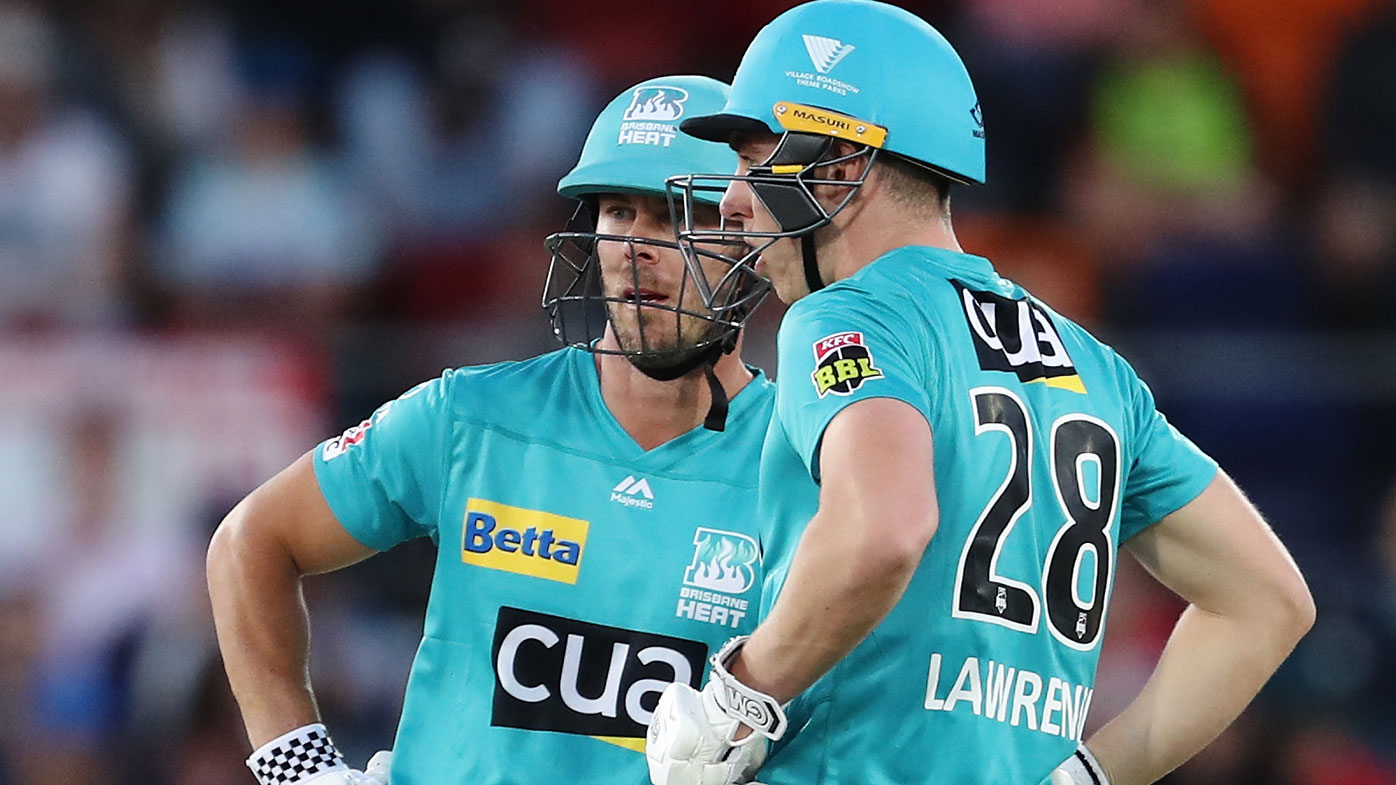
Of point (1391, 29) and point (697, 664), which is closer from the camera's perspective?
point (697, 664)

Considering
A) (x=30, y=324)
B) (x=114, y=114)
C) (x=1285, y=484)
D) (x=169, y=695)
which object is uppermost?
(x=114, y=114)

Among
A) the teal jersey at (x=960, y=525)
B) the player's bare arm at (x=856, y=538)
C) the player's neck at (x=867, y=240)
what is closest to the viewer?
the player's bare arm at (x=856, y=538)

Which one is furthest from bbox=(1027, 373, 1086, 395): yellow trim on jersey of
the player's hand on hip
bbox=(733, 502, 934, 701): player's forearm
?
the player's hand on hip

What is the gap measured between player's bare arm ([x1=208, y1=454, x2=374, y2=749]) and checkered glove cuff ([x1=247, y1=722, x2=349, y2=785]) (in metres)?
0.03

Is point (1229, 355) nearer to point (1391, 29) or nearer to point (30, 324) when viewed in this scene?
point (1391, 29)

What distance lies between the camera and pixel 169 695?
6.88 meters

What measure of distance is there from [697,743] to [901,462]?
532 mm

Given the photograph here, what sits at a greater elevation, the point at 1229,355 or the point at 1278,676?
the point at 1229,355

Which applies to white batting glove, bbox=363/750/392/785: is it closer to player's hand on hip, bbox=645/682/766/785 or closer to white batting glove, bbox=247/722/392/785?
white batting glove, bbox=247/722/392/785

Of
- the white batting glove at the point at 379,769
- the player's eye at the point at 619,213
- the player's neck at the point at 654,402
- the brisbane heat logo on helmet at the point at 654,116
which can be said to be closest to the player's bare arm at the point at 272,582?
the white batting glove at the point at 379,769

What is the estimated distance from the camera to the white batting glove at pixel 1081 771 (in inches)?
127

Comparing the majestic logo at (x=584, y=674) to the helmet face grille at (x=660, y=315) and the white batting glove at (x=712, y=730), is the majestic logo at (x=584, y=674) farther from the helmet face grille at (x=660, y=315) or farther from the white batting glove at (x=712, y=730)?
the white batting glove at (x=712, y=730)

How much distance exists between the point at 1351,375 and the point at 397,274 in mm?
3860

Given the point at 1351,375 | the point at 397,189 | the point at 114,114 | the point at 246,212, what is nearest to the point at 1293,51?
the point at 1351,375
